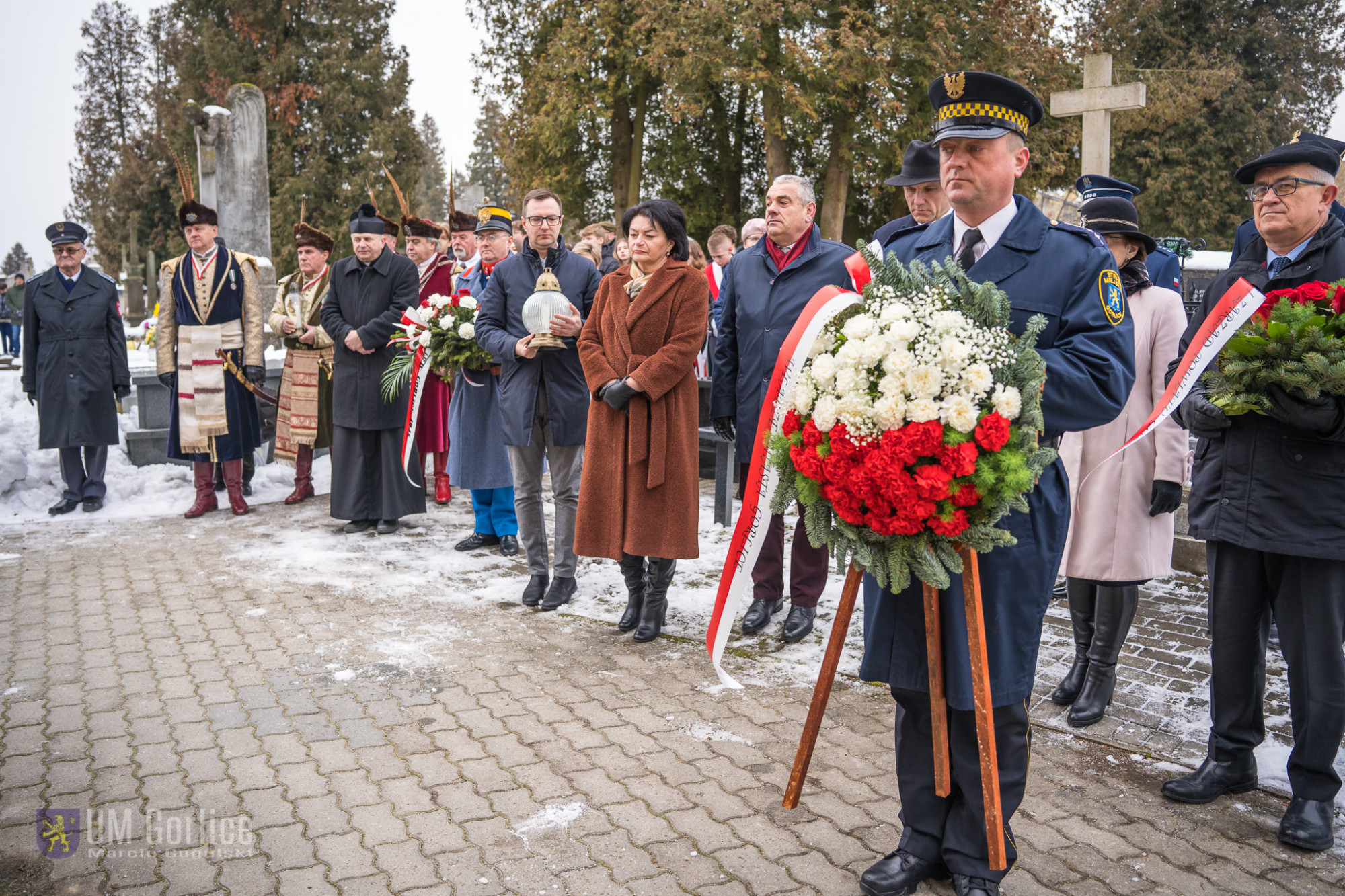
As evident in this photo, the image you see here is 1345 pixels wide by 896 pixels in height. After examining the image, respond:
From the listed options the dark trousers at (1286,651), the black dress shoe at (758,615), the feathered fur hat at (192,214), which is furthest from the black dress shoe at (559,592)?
the feathered fur hat at (192,214)

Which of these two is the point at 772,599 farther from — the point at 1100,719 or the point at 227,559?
the point at 227,559

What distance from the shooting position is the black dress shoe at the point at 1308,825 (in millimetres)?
3275

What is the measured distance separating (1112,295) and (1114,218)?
190 cm

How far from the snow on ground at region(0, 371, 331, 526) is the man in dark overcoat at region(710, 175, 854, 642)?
4926mm

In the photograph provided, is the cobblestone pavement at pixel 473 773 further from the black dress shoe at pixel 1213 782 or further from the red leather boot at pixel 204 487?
the red leather boot at pixel 204 487

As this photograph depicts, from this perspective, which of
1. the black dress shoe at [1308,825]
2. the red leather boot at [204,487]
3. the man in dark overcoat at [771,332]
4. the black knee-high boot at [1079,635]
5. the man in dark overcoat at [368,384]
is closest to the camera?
the black dress shoe at [1308,825]

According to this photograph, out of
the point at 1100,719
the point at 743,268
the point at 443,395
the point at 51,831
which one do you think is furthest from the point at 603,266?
the point at 51,831

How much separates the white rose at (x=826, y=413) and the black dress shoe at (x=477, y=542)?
16.2 ft

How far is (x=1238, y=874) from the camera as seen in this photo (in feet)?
10.3

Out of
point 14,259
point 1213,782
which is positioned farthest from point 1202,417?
point 14,259

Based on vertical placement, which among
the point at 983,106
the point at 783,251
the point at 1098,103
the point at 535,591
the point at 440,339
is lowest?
the point at 535,591

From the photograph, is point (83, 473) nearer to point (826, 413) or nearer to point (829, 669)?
point (829, 669)

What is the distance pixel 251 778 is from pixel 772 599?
109 inches

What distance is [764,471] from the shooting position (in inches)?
120
